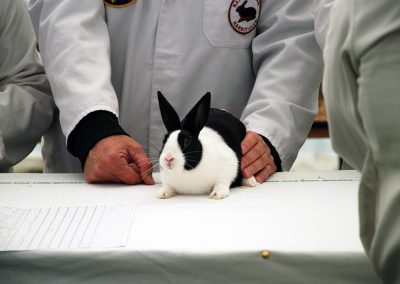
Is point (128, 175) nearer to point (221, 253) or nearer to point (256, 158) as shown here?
point (256, 158)

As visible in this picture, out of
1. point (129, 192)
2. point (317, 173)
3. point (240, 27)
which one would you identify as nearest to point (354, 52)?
point (129, 192)

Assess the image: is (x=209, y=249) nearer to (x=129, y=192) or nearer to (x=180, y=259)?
(x=180, y=259)

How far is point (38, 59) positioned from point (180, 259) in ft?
3.12

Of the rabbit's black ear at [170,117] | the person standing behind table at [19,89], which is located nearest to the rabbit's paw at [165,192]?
the rabbit's black ear at [170,117]

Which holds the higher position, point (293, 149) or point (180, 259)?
point (180, 259)

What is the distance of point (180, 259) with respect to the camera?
634 mm

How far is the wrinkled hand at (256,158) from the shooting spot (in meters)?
1.03

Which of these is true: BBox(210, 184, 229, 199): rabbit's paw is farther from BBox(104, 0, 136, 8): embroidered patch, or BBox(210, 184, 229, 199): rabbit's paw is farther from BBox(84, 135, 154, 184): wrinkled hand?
BBox(104, 0, 136, 8): embroidered patch

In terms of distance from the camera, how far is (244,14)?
1254mm

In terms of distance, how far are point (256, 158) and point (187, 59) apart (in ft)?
1.09

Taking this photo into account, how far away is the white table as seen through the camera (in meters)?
0.63

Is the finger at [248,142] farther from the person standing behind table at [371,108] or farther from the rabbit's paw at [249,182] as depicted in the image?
the person standing behind table at [371,108]

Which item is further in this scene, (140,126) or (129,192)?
(140,126)

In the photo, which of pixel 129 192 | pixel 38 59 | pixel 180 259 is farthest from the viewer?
pixel 38 59
